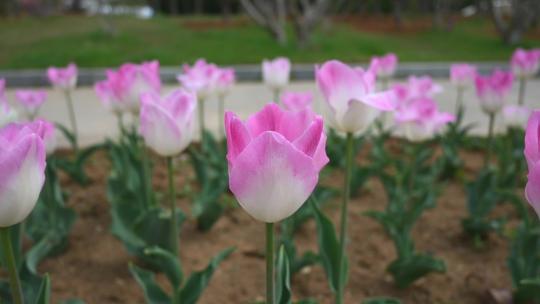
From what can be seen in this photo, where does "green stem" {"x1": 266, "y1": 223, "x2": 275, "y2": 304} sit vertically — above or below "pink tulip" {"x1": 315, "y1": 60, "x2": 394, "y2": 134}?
below

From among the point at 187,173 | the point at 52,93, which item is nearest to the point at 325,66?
the point at 187,173

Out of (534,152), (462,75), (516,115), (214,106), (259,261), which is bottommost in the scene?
(259,261)

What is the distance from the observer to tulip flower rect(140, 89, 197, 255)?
54.0 inches

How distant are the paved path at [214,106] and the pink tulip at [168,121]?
7.60ft

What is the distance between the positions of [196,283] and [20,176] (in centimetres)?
65

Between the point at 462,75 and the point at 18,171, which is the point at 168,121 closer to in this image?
the point at 18,171

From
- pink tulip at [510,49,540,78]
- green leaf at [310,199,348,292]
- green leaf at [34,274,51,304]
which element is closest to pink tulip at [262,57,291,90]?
pink tulip at [510,49,540,78]

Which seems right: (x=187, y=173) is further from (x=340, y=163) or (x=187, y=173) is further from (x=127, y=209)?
(x=127, y=209)

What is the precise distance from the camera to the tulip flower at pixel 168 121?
137 centimetres

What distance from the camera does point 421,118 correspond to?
1.96m

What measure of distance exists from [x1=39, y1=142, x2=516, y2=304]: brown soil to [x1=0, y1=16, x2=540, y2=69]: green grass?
6.18 meters

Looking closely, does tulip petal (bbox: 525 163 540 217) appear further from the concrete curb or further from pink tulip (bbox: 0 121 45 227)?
the concrete curb

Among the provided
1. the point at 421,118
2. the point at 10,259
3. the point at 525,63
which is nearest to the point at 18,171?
the point at 10,259

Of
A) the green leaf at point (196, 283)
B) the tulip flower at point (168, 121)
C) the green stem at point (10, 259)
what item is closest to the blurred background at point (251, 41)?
the tulip flower at point (168, 121)
